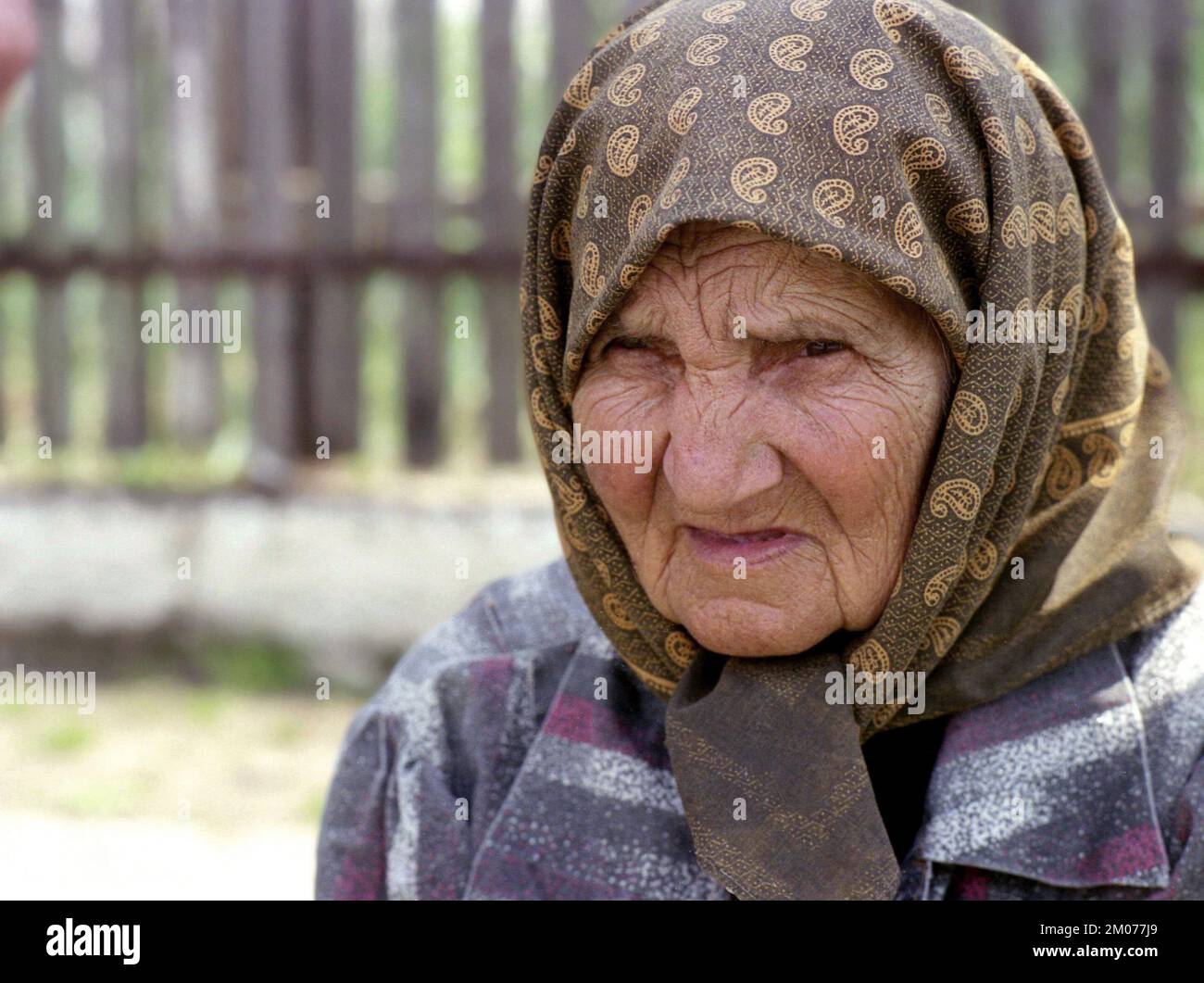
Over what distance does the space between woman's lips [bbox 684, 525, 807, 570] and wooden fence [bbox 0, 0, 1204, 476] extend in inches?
167

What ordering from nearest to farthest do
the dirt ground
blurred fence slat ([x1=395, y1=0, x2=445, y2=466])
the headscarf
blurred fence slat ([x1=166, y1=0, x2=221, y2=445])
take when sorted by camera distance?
the headscarf < the dirt ground < blurred fence slat ([x1=395, y1=0, x2=445, y2=466]) < blurred fence slat ([x1=166, y1=0, x2=221, y2=445])

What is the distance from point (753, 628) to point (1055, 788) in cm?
50

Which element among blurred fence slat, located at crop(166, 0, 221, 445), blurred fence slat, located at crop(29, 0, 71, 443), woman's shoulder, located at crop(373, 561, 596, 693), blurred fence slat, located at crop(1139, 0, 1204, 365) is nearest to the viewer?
woman's shoulder, located at crop(373, 561, 596, 693)

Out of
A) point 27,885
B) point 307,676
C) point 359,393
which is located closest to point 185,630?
point 307,676

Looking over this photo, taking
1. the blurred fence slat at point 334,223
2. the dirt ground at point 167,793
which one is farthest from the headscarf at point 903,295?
the blurred fence slat at point 334,223

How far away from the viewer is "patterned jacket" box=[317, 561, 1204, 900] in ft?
6.30

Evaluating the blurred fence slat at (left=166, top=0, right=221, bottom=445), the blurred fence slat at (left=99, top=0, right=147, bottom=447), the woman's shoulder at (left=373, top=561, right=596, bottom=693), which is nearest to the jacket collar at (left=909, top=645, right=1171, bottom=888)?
the woman's shoulder at (left=373, top=561, right=596, bottom=693)

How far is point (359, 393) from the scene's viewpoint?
6340 mm

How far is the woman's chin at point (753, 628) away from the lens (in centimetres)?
185

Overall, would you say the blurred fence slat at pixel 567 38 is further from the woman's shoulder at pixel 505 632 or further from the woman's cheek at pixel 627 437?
the woman's cheek at pixel 627 437

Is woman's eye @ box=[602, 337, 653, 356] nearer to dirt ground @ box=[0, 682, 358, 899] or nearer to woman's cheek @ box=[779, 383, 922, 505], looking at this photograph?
woman's cheek @ box=[779, 383, 922, 505]

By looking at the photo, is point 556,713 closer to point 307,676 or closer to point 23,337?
point 307,676

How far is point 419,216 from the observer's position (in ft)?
20.0

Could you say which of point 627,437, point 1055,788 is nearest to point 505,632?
point 627,437
